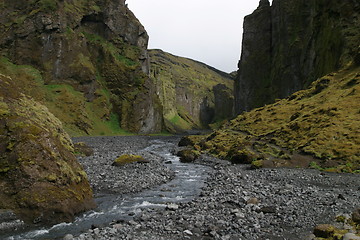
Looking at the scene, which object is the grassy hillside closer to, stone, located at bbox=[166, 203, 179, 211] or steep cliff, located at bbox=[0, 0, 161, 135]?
steep cliff, located at bbox=[0, 0, 161, 135]

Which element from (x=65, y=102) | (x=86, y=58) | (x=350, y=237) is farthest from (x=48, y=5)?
(x=350, y=237)

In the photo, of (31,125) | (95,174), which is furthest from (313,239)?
(95,174)

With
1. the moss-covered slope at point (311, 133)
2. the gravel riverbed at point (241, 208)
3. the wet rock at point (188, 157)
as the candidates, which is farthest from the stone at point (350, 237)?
the wet rock at point (188, 157)

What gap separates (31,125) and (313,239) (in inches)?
717

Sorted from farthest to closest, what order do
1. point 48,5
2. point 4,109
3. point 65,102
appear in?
1. point 48,5
2. point 65,102
3. point 4,109

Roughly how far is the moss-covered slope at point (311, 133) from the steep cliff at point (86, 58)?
5594cm

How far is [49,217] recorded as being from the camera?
15734mm

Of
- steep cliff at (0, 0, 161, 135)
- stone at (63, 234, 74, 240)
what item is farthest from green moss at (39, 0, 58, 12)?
stone at (63, 234, 74, 240)

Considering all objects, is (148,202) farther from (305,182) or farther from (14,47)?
(14,47)

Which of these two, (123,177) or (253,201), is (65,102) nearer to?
(123,177)

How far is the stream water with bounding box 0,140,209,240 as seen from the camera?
1457cm

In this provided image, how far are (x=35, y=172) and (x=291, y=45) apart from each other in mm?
115362

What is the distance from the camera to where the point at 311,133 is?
4203 centimetres

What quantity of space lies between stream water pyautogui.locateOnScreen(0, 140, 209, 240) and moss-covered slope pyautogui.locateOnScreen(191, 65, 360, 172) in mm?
13197
